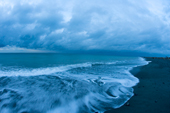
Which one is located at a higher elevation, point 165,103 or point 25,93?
point 165,103

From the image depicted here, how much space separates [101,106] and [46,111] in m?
3.57

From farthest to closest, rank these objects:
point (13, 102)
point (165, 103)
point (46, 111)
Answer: point (13, 102)
point (165, 103)
point (46, 111)

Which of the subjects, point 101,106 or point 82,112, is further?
point 101,106

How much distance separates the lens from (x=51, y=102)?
20.9ft

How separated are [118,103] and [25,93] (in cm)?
787

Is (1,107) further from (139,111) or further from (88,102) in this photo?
(139,111)

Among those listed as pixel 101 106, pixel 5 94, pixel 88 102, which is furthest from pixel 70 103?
pixel 5 94

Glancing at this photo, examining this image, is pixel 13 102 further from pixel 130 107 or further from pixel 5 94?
pixel 130 107

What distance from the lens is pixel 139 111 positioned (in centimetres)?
515

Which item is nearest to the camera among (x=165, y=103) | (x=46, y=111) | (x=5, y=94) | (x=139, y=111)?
(x=139, y=111)

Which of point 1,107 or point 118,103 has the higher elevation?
point 118,103

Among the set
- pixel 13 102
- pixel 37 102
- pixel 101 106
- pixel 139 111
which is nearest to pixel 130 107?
pixel 139 111

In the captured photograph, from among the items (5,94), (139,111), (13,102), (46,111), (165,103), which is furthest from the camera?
(5,94)

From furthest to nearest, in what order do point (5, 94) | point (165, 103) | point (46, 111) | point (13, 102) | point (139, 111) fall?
1. point (5, 94)
2. point (13, 102)
3. point (165, 103)
4. point (46, 111)
5. point (139, 111)
